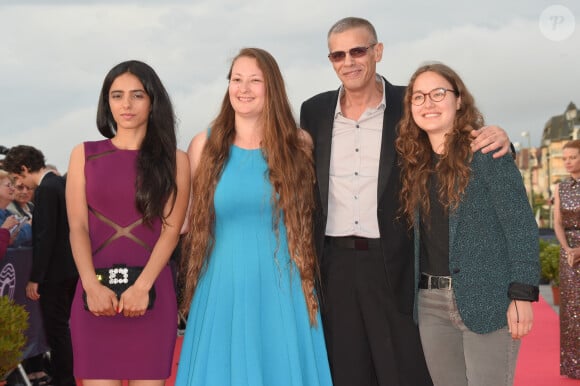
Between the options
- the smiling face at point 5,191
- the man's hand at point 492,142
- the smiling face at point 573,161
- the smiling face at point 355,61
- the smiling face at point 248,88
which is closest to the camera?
the man's hand at point 492,142

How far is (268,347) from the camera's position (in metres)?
4.29

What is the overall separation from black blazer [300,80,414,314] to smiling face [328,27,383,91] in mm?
199

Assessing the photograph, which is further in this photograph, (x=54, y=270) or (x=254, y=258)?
(x=54, y=270)

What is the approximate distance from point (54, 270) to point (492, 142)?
490 centimetres

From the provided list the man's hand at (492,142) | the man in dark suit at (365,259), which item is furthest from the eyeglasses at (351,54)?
the man's hand at (492,142)

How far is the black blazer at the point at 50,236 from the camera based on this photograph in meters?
7.16

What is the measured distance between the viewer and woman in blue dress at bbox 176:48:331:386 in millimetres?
4219

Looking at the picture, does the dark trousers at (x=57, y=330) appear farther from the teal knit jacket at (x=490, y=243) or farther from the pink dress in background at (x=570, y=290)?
the pink dress in background at (x=570, y=290)

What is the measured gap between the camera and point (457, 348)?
3793mm

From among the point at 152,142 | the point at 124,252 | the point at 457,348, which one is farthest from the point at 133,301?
the point at 457,348

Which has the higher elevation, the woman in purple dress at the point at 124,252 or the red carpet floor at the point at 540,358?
the woman in purple dress at the point at 124,252

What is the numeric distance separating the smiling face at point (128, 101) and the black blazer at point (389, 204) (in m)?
1.14

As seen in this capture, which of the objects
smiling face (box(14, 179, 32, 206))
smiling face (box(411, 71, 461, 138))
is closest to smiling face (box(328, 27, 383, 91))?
smiling face (box(411, 71, 461, 138))

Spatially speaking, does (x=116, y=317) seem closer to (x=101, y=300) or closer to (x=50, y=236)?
(x=101, y=300)
